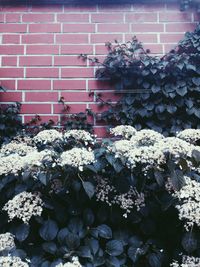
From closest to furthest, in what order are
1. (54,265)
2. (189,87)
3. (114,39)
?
(54,265), (189,87), (114,39)

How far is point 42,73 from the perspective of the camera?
2455mm

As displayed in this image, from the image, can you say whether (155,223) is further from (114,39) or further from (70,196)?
(114,39)

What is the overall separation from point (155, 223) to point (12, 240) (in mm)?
596

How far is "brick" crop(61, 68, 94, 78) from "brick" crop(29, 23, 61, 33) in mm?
298

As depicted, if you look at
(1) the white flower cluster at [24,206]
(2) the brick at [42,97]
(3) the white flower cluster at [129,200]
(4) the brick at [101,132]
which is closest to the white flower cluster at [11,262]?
(1) the white flower cluster at [24,206]

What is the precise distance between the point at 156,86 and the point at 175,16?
56 centimetres

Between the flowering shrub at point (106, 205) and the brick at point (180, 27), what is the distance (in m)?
1.19

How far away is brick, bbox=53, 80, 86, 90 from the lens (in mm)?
2434

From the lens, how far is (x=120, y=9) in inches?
100

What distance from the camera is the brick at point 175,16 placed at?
8.34 feet

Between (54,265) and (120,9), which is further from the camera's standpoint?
(120,9)

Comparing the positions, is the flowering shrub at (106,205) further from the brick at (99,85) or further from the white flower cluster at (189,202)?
the brick at (99,85)

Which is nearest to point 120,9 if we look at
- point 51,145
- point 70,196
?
point 51,145

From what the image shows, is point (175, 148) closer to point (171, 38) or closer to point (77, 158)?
point (77, 158)
